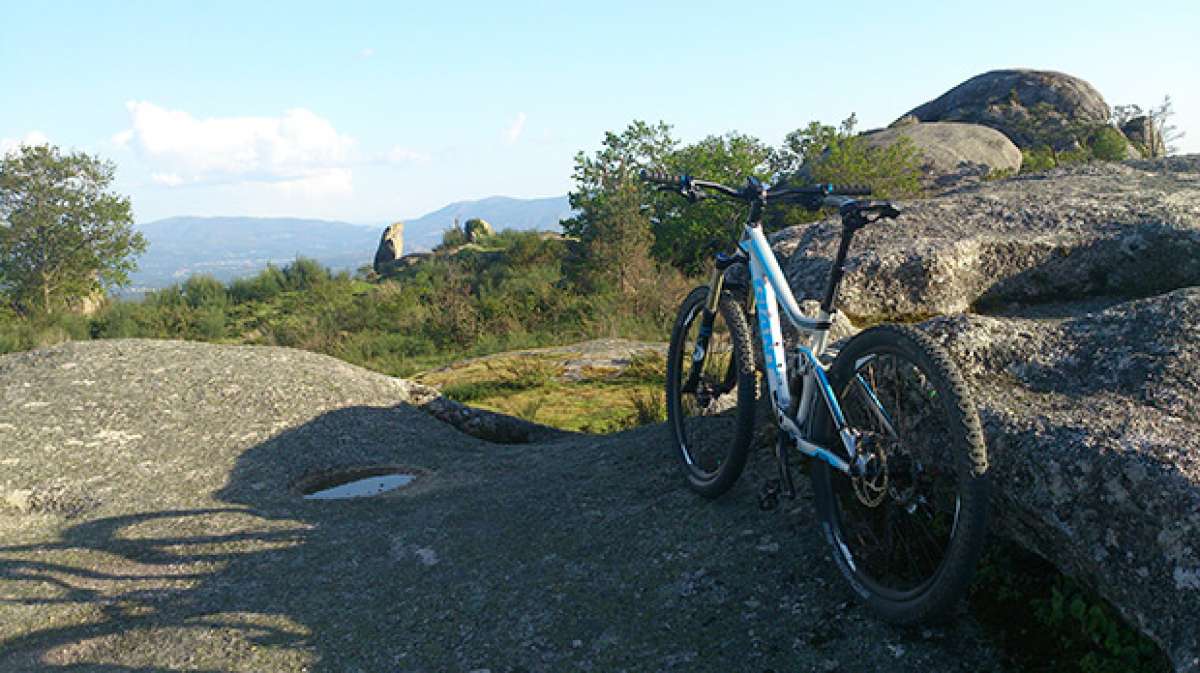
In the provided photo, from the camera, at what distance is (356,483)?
6539 millimetres

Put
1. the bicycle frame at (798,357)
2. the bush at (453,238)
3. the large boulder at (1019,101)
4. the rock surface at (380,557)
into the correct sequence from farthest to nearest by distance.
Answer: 1. the bush at (453,238)
2. the large boulder at (1019,101)
3. the rock surface at (380,557)
4. the bicycle frame at (798,357)

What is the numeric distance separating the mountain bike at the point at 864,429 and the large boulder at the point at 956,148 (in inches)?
696

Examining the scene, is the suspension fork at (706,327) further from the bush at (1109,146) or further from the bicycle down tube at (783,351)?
the bush at (1109,146)

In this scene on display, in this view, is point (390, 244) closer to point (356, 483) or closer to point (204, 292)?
point (204, 292)

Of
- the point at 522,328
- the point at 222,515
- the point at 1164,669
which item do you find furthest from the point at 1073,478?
the point at 522,328

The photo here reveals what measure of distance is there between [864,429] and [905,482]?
458mm

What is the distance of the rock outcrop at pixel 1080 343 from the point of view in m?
2.37

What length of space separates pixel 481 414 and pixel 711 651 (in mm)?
5584

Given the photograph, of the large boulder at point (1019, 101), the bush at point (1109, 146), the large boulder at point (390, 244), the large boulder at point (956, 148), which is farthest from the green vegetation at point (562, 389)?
the large boulder at point (390, 244)

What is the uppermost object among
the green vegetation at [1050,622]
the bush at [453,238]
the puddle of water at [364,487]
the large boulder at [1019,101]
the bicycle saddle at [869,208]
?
the large boulder at [1019,101]

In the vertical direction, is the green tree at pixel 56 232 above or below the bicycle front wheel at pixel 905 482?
above

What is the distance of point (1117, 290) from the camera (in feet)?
16.3

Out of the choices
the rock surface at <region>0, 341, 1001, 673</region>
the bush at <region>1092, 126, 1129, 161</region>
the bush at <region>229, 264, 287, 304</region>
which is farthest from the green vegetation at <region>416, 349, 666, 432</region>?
the bush at <region>1092, 126, 1129, 161</region>

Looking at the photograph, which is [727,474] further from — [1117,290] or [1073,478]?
[1117,290]
